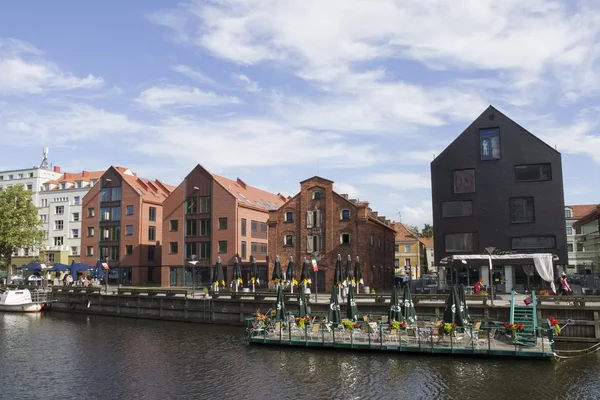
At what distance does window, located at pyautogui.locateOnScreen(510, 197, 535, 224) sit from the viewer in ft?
166

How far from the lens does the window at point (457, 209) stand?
52281 mm

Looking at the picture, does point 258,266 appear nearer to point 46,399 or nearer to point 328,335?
point 328,335

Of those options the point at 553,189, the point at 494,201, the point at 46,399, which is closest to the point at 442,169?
the point at 494,201

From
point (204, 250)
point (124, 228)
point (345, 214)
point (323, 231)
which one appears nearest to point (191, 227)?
point (204, 250)

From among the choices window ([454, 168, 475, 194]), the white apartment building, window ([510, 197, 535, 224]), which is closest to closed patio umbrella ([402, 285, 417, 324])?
window ([510, 197, 535, 224])

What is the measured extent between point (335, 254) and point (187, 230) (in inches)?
863

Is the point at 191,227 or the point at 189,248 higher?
the point at 191,227

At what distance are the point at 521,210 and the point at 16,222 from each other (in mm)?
62968

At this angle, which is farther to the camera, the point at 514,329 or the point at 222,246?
the point at 222,246

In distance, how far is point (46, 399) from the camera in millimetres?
21453

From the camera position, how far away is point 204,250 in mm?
68500

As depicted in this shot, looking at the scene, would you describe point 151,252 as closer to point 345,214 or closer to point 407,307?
point 345,214

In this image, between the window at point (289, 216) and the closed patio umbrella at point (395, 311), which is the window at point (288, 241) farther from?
the closed patio umbrella at point (395, 311)

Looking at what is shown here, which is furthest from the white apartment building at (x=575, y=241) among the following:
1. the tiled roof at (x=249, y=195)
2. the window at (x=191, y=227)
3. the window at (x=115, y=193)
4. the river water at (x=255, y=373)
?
the window at (x=115, y=193)
